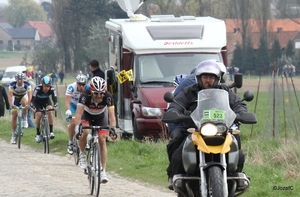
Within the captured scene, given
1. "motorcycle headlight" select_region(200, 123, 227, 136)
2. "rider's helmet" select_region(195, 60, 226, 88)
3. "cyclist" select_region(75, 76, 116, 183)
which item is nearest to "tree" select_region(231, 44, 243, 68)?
"cyclist" select_region(75, 76, 116, 183)

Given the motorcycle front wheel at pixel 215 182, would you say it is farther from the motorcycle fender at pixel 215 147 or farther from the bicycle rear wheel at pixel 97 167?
the bicycle rear wheel at pixel 97 167

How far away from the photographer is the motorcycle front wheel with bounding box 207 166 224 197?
836 cm

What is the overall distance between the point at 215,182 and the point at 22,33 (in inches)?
6809

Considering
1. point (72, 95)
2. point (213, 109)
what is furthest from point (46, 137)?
point (213, 109)

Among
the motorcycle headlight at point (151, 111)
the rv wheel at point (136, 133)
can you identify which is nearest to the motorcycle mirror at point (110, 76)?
the rv wheel at point (136, 133)

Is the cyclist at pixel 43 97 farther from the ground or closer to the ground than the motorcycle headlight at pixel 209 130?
closer to the ground

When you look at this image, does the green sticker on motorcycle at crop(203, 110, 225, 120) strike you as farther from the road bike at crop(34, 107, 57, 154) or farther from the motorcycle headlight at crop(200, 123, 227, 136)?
the road bike at crop(34, 107, 57, 154)

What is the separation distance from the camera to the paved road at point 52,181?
12656mm

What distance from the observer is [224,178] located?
853 centimetres

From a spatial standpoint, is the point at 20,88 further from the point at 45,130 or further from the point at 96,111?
the point at 96,111

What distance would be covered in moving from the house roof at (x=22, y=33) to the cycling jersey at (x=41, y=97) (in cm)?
15717

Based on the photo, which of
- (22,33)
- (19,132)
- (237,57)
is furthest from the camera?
(22,33)

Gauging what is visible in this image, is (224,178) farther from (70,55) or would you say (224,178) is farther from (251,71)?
(70,55)

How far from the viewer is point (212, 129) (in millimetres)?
8586
